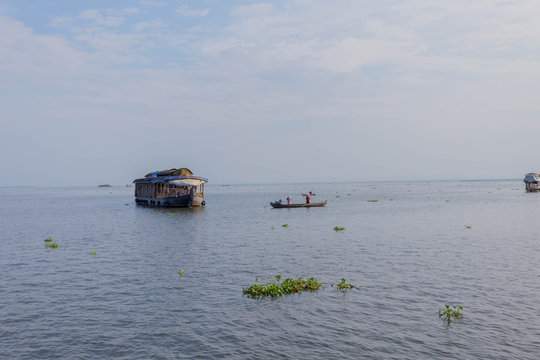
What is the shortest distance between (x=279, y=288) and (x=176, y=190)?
65.1m

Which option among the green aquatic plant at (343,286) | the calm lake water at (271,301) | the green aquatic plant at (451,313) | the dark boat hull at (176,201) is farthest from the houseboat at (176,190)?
the green aquatic plant at (451,313)

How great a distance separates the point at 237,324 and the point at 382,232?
2698 cm

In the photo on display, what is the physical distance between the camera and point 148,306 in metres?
16.7

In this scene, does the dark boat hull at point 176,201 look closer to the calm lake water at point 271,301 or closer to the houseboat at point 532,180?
the calm lake water at point 271,301

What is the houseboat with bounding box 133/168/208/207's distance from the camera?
A: 69625 mm

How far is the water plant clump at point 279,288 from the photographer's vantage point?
17906 millimetres

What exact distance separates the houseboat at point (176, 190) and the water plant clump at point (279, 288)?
52.0m

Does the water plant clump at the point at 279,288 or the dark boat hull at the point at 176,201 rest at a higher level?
the dark boat hull at the point at 176,201

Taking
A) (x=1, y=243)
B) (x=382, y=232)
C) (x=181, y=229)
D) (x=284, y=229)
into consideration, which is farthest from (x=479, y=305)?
(x=1, y=243)

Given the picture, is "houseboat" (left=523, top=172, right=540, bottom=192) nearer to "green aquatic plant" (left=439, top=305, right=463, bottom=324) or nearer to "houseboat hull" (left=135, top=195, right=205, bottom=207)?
"houseboat hull" (left=135, top=195, right=205, bottom=207)

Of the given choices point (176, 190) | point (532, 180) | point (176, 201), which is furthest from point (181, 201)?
point (532, 180)

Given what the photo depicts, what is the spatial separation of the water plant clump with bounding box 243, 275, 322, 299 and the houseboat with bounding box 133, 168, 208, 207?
5200 cm

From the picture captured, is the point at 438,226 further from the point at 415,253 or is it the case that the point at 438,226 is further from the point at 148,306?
Result: the point at 148,306

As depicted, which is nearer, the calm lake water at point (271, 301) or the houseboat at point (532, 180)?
the calm lake water at point (271, 301)
